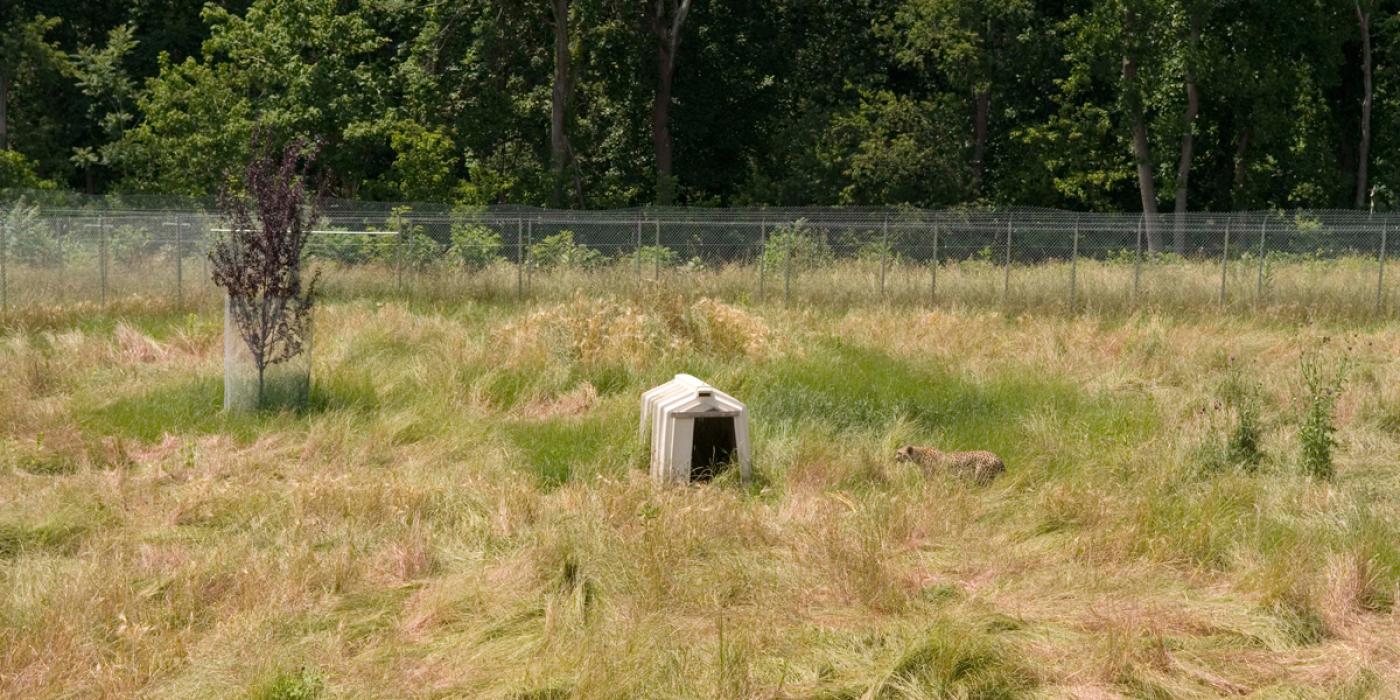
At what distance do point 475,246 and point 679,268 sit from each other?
12.6 ft

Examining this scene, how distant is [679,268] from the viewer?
2495 centimetres

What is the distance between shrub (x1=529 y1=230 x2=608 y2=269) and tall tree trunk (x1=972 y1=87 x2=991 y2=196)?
1390cm

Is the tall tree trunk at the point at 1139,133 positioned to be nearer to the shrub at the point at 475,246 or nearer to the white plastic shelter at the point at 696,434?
the shrub at the point at 475,246

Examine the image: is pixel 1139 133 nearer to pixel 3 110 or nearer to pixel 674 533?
pixel 3 110

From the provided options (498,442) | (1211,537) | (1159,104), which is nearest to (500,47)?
(1159,104)

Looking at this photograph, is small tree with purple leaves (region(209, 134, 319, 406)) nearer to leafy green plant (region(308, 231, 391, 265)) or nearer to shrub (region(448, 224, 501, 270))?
shrub (region(448, 224, 501, 270))

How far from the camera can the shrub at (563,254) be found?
26.3 m

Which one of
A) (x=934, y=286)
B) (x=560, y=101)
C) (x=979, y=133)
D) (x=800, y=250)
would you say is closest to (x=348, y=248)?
(x=800, y=250)

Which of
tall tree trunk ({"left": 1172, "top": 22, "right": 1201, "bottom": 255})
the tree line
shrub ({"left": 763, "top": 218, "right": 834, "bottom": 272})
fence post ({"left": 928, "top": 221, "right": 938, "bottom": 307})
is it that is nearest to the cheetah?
fence post ({"left": 928, "top": 221, "right": 938, "bottom": 307})

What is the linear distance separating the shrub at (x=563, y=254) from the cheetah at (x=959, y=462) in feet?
52.1

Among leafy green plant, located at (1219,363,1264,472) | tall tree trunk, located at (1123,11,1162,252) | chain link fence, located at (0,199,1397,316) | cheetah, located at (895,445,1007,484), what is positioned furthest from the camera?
tall tree trunk, located at (1123,11,1162,252)

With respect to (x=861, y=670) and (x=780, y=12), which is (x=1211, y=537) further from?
(x=780, y=12)

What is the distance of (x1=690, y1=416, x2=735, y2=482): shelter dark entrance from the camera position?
35.1ft

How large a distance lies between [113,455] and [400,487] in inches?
109
